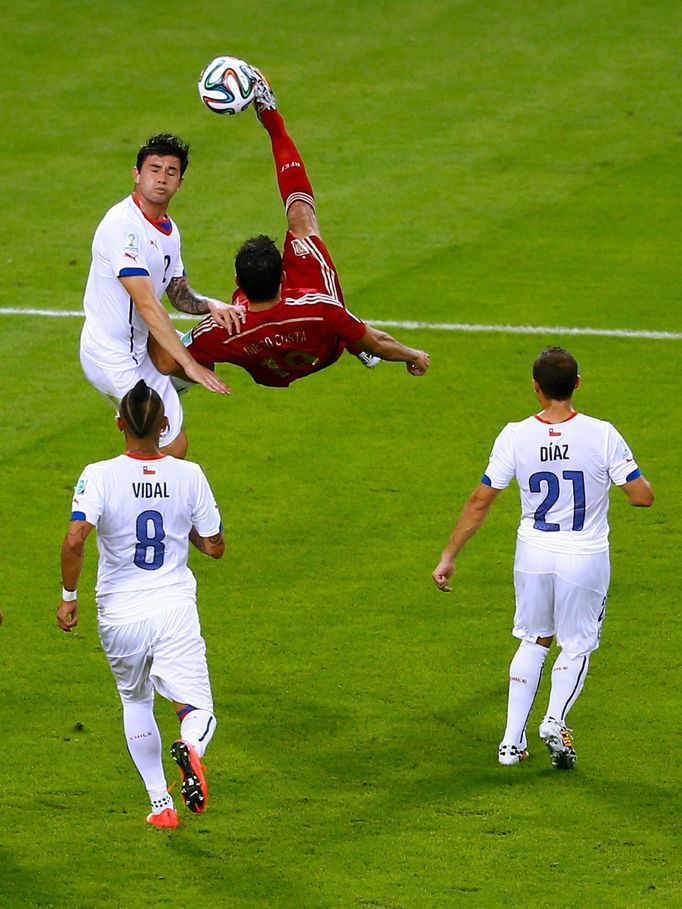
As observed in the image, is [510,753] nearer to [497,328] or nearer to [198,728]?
[198,728]

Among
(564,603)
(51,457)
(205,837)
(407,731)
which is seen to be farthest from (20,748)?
(51,457)

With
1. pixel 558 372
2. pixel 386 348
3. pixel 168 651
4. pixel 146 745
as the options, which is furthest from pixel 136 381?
pixel 558 372

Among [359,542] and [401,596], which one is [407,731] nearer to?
[401,596]

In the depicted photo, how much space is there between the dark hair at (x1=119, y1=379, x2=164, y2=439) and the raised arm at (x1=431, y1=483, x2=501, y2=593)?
178cm

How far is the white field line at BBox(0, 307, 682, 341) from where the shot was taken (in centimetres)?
1559

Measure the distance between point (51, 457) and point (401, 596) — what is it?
364cm

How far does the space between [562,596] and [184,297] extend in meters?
3.18

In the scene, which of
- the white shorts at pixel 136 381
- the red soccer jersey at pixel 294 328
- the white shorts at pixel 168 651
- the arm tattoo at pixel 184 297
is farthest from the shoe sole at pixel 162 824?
the arm tattoo at pixel 184 297

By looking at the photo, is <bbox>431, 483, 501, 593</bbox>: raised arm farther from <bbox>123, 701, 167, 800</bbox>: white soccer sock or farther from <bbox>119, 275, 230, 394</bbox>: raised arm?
<bbox>123, 701, 167, 800</bbox>: white soccer sock

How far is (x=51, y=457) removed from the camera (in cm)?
1298

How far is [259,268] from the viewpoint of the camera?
9.21 meters

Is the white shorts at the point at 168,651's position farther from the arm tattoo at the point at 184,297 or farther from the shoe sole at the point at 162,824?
the arm tattoo at the point at 184,297

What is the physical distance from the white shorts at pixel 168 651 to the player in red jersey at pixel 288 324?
2.31 meters

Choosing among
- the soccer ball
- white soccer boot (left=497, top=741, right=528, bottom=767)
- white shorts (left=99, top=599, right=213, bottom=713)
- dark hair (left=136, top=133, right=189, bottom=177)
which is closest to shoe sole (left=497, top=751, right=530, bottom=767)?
white soccer boot (left=497, top=741, right=528, bottom=767)
